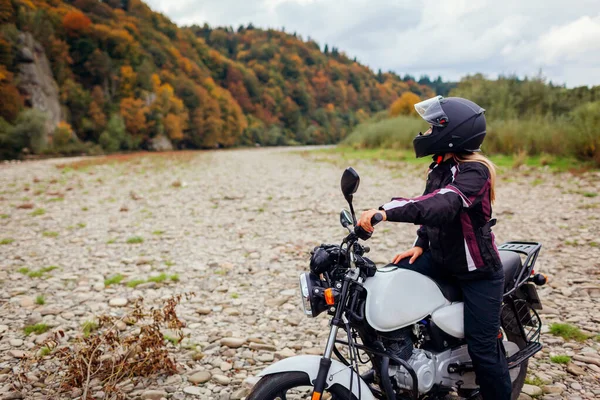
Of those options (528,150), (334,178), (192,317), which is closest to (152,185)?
(334,178)

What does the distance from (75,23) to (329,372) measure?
6846 cm

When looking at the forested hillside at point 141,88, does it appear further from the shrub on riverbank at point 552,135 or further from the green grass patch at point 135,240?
the shrub on riverbank at point 552,135

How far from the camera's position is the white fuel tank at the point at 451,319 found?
2840mm

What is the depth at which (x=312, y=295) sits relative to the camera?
2.52 meters

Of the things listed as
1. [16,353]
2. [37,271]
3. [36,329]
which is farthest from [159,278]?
[16,353]

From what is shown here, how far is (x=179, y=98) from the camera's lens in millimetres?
70938

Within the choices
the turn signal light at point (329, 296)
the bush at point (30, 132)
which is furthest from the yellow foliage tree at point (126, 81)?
the turn signal light at point (329, 296)

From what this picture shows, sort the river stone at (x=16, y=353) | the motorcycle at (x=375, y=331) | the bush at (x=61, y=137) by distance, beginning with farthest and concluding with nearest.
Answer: the bush at (x=61, y=137)
the river stone at (x=16, y=353)
the motorcycle at (x=375, y=331)

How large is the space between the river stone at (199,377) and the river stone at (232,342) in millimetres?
556

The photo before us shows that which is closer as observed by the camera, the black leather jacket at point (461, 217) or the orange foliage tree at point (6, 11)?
the black leather jacket at point (461, 217)

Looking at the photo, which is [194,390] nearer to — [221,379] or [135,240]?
[221,379]

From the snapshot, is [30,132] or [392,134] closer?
[392,134]

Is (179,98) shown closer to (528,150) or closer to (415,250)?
(528,150)

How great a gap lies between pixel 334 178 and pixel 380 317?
630 inches
